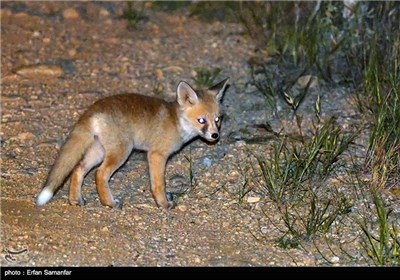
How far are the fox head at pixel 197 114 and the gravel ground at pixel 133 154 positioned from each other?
27 cm

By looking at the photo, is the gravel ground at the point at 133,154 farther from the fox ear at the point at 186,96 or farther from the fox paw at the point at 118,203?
the fox ear at the point at 186,96

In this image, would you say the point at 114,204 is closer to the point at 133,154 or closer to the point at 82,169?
the point at 82,169

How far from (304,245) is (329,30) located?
324 cm

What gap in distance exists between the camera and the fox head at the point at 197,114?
6.20m

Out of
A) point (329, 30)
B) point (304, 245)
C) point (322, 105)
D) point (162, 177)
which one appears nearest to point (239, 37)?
point (329, 30)

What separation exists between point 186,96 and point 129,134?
573mm

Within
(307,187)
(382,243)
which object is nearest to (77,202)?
(307,187)

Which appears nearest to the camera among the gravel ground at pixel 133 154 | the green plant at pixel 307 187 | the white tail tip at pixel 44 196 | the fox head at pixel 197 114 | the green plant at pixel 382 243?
the green plant at pixel 382 243

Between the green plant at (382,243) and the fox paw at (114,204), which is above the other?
the green plant at (382,243)

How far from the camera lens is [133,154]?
6.65 metres

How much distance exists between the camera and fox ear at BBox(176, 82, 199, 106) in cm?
620

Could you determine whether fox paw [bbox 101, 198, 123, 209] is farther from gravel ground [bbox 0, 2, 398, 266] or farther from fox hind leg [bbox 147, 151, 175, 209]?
fox hind leg [bbox 147, 151, 175, 209]

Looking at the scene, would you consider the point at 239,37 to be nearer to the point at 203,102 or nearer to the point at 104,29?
the point at 104,29

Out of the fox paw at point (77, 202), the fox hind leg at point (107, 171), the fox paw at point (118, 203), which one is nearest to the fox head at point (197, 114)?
the fox hind leg at point (107, 171)
